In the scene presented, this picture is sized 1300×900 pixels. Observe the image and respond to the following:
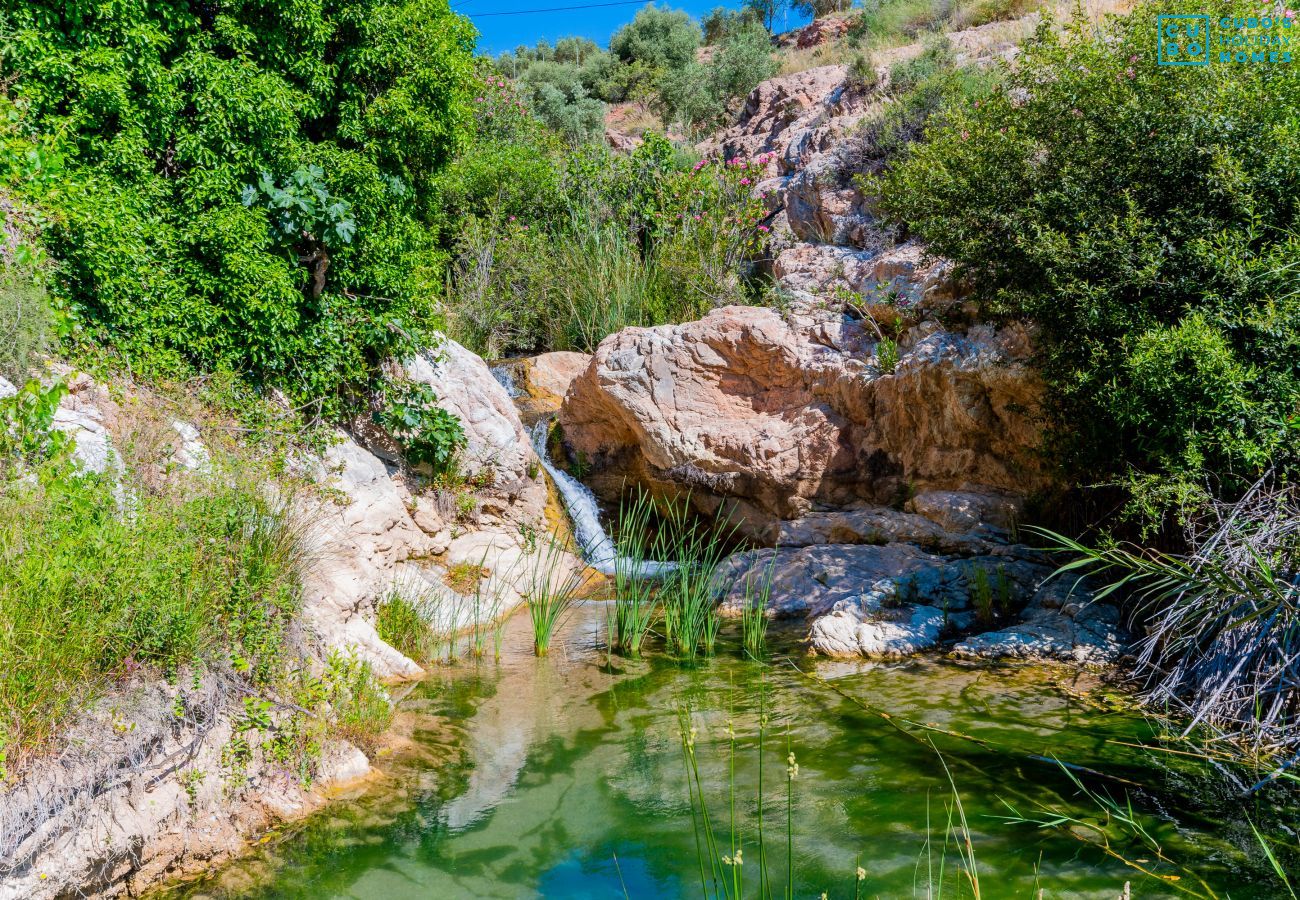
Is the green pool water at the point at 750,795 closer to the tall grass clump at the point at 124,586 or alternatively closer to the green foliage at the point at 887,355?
the tall grass clump at the point at 124,586

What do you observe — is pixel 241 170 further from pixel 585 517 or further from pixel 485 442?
pixel 585 517

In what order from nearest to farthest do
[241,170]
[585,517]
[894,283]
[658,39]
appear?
[241,170]
[894,283]
[585,517]
[658,39]

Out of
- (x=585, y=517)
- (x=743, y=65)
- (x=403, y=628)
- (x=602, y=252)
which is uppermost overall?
(x=743, y=65)

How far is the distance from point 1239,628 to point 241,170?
8.15 m

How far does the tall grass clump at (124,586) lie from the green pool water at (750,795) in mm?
980

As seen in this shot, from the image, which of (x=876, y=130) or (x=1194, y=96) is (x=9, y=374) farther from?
(x=876, y=130)

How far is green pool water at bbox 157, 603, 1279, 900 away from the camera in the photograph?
3646 mm

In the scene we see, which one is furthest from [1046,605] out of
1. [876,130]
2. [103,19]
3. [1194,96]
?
[876,130]

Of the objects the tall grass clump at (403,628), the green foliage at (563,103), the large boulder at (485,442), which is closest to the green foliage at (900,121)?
the large boulder at (485,442)

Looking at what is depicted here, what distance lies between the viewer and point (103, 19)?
6.70 metres

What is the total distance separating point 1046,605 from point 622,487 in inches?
207

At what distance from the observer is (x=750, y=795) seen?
4.46m

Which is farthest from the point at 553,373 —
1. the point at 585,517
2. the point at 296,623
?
the point at 296,623

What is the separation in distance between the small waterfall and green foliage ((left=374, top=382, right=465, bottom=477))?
1652 mm
